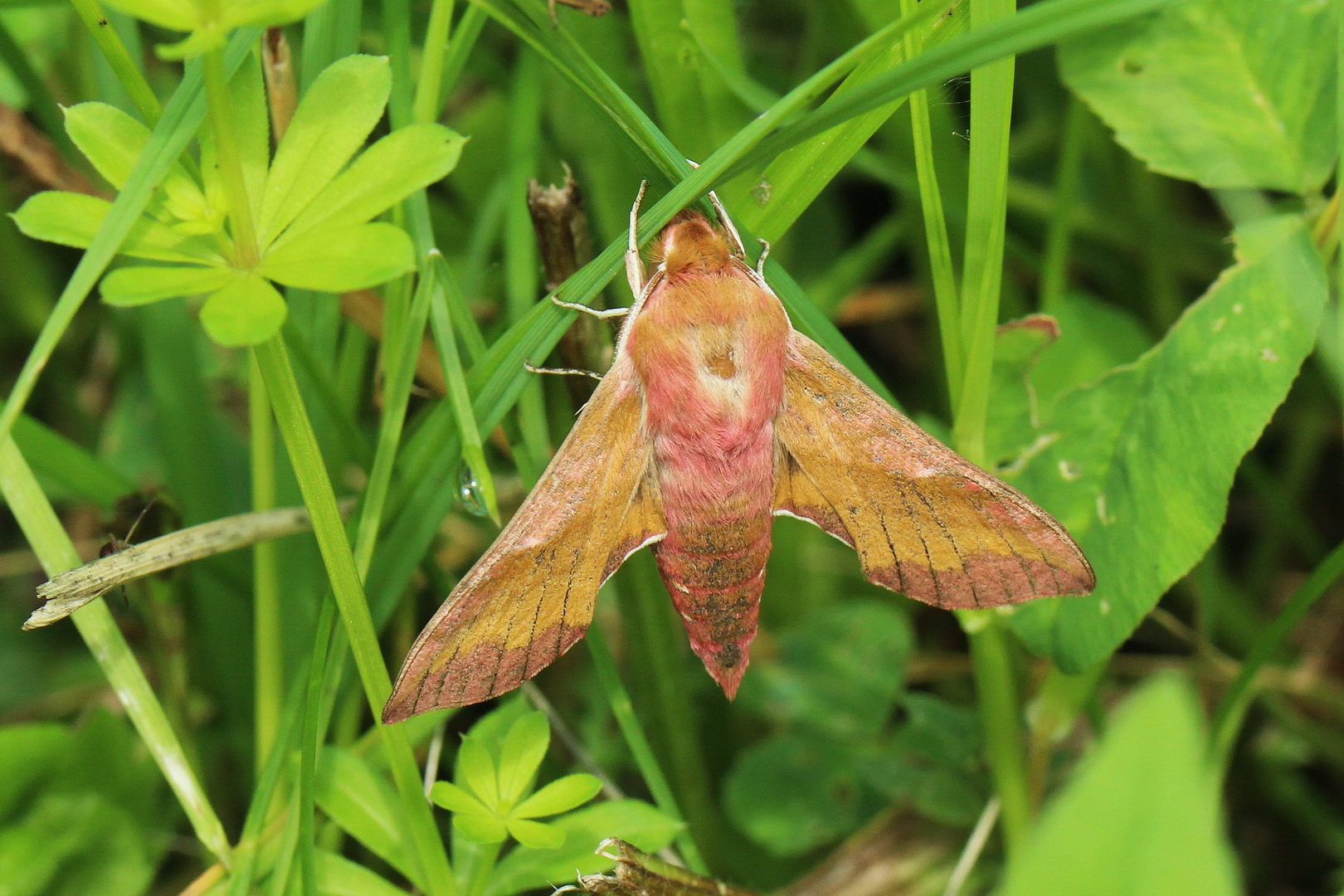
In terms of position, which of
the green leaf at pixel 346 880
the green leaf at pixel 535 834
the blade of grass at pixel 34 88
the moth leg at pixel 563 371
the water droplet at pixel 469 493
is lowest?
the green leaf at pixel 346 880

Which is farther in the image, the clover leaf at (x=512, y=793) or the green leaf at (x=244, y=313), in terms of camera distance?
the clover leaf at (x=512, y=793)

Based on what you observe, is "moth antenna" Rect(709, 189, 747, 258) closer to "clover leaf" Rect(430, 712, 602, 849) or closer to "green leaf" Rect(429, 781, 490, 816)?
"clover leaf" Rect(430, 712, 602, 849)

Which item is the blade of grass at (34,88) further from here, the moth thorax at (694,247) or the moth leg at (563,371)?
the moth thorax at (694,247)

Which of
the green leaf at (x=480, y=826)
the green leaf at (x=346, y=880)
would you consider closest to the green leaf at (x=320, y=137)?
the green leaf at (x=480, y=826)

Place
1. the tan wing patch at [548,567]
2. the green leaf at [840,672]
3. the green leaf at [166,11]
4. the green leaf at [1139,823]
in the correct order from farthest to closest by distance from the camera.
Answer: the green leaf at [840,672]
the tan wing patch at [548,567]
the green leaf at [166,11]
the green leaf at [1139,823]

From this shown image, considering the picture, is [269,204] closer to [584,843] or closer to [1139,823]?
[584,843]

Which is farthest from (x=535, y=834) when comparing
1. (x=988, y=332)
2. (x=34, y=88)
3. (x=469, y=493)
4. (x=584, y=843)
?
(x=34, y=88)

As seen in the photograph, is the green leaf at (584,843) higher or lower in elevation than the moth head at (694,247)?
lower
